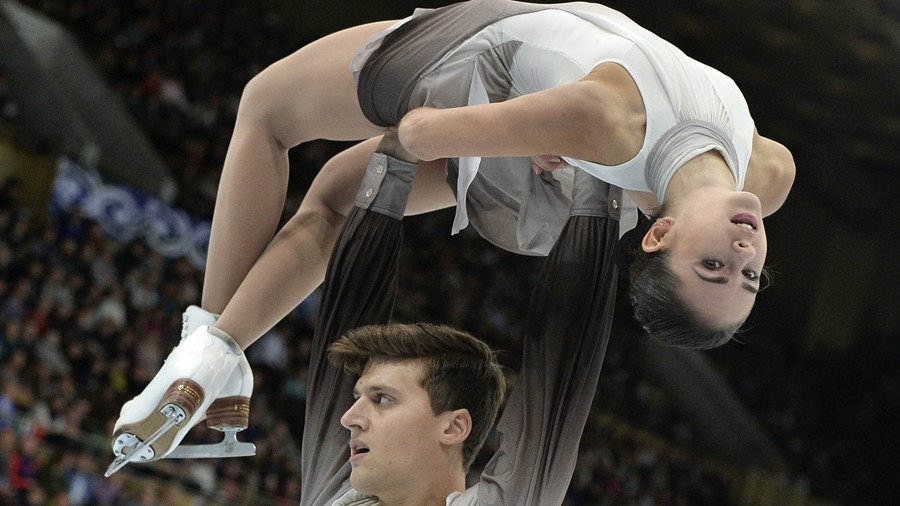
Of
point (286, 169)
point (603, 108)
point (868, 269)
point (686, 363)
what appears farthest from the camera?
point (868, 269)

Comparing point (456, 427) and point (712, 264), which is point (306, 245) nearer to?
point (456, 427)

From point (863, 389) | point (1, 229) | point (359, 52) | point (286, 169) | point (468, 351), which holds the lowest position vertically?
point (863, 389)

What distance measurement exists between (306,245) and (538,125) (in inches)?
35.3

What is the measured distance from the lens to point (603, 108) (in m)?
2.28

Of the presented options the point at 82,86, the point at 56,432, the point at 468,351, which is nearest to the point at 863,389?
the point at 82,86

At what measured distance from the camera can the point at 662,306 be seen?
2.38 m

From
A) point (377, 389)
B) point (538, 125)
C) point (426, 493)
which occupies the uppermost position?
point (538, 125)

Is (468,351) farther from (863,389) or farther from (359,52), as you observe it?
(863,389)

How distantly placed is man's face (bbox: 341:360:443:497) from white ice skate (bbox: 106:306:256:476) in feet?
1.08

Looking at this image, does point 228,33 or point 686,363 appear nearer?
point 228,33

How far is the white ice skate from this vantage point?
266cm

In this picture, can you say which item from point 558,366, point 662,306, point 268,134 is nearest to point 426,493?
point 558,366

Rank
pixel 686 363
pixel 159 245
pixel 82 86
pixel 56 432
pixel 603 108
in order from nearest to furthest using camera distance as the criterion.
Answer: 1. pixel 603 108
2. pixel 56 432
3. pixel 159 245
4. pixel 82 86
5. pixel 686 363

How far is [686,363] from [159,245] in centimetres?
905
